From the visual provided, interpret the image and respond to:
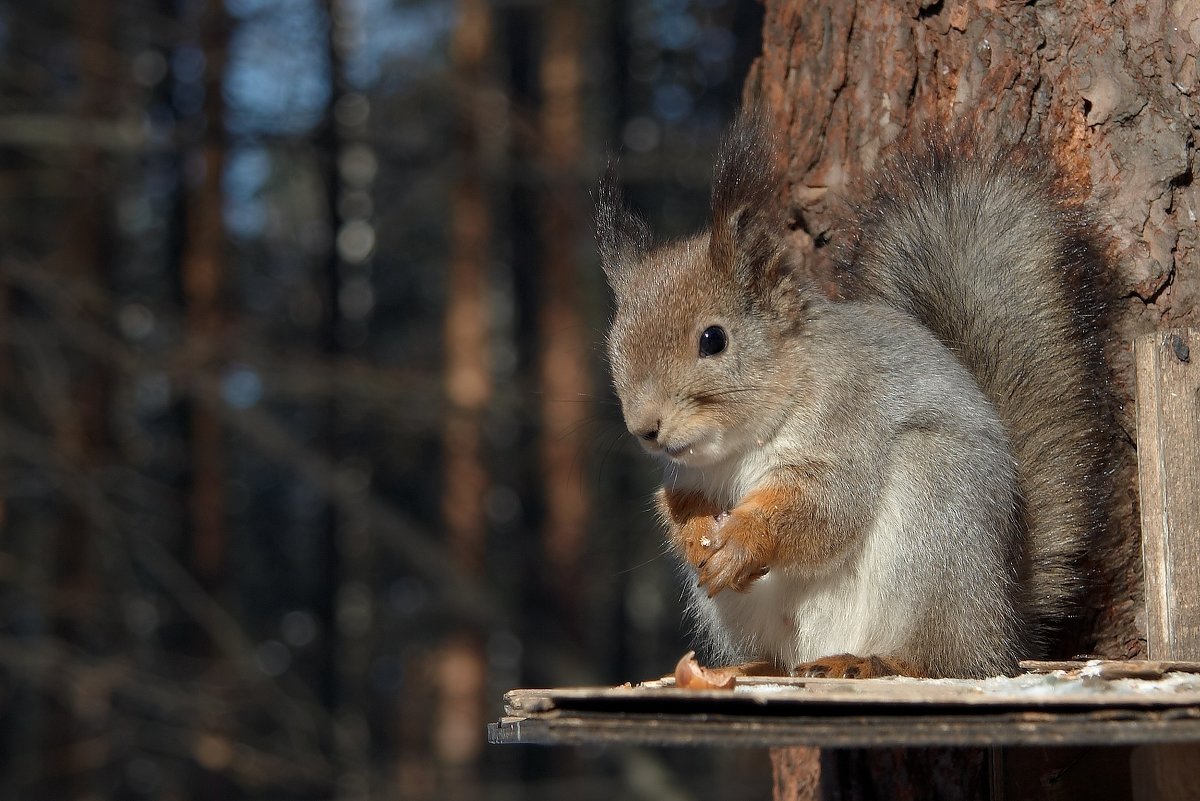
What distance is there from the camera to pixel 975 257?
7.07ft

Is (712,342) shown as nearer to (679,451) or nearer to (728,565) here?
(679,451)

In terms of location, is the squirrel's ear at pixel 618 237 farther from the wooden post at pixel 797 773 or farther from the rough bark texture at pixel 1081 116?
the wooden post at pixel 797 773

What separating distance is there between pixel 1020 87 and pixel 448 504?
21.4 feet

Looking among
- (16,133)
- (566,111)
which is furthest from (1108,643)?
(566,111)

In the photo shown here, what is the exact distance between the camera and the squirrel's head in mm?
2051

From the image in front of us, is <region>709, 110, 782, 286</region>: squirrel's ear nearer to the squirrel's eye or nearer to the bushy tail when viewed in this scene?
the squirrel's eye

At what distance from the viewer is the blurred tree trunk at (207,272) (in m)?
8.02

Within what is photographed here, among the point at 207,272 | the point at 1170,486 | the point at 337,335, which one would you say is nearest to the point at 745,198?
the point at 1170,486

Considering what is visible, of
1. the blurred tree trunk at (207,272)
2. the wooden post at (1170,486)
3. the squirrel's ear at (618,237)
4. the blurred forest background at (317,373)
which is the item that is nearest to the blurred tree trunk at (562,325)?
the blurred forest background at (317,373)

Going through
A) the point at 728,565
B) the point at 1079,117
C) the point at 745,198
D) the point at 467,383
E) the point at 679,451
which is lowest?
the point at 728,565

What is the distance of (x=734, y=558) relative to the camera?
1.96 m

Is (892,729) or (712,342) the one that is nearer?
(892,729)

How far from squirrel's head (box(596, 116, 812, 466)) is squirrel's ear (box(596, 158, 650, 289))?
5 cm

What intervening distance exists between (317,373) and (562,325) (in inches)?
110
